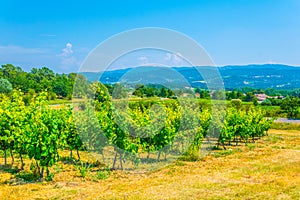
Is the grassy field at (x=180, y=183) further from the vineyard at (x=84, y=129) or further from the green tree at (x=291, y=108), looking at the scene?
the green tree at (x=291, y=108)

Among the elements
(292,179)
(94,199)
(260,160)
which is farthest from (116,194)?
(260,160)

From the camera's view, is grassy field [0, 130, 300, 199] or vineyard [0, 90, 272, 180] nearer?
grassy field [0, 130, 300, 199]

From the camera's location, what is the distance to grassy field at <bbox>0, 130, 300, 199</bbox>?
10.1m

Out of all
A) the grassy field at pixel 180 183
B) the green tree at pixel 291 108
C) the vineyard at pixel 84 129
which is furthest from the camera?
the green tree at pixel 291 108

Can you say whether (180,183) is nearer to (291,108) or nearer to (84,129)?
(84,129)

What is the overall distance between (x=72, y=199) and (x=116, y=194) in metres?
1.38

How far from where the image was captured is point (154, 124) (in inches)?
588

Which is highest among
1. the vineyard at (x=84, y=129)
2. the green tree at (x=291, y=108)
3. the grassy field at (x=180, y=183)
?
the green tree at (x=291, y=108)

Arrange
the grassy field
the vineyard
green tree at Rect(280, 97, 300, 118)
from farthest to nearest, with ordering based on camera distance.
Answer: green tree at Rect(280, 97, 300, 118), the vineyard, the grassy field

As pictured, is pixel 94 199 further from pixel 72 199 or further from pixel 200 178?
pixel 200 178

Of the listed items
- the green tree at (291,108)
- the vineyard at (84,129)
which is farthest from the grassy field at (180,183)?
the green tree at (291,108)

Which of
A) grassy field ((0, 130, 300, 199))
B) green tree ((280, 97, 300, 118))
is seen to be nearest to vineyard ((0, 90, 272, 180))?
Result: grassy field ((0, 130, 300, 199))

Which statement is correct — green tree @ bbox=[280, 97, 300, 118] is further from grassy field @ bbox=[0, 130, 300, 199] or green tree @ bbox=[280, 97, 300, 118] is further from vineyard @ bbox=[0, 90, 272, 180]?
vineyard @ bbox=[0, 90, 272, 180]

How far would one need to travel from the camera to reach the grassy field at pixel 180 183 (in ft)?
33.0
